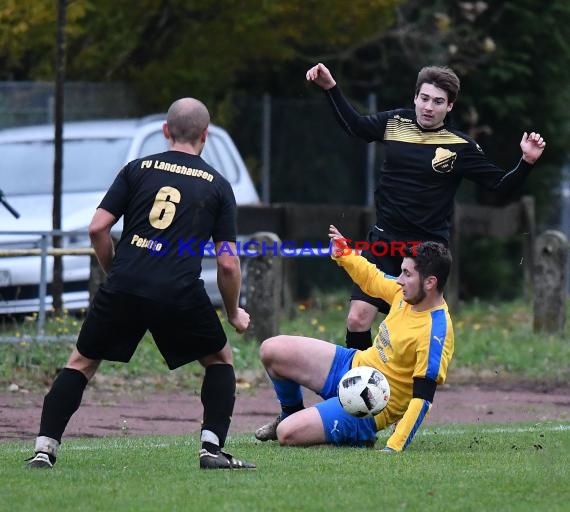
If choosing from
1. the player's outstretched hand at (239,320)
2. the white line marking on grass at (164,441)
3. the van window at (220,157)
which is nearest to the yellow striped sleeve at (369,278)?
the white line marking on grass at (164,441)

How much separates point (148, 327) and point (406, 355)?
1.58m

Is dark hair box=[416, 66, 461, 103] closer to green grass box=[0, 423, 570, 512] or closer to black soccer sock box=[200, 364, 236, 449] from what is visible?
green grass box=[0, 423, 570, 512]

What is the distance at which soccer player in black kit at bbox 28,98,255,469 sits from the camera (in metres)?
6.75

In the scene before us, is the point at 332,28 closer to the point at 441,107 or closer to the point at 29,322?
the point at 29,322

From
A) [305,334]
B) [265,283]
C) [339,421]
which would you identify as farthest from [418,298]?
[305,334]

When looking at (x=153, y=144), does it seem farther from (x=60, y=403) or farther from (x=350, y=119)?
(x=60, y=403)

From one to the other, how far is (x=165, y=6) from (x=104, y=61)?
1.17 meters

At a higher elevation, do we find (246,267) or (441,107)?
(441,107)

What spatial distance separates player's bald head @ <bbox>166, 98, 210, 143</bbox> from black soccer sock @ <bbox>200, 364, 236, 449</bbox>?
1103 mm

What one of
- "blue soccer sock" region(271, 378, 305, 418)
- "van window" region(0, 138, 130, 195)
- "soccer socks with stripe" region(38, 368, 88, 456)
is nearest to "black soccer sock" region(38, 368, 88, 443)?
"soccer socks with stripe" region(38, 368, 88, 456)

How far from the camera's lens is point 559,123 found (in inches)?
793

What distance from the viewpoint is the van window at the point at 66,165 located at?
14.5 m

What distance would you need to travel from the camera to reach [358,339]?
8867 mm

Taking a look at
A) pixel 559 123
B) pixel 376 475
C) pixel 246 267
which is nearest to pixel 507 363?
pixel 246 267
